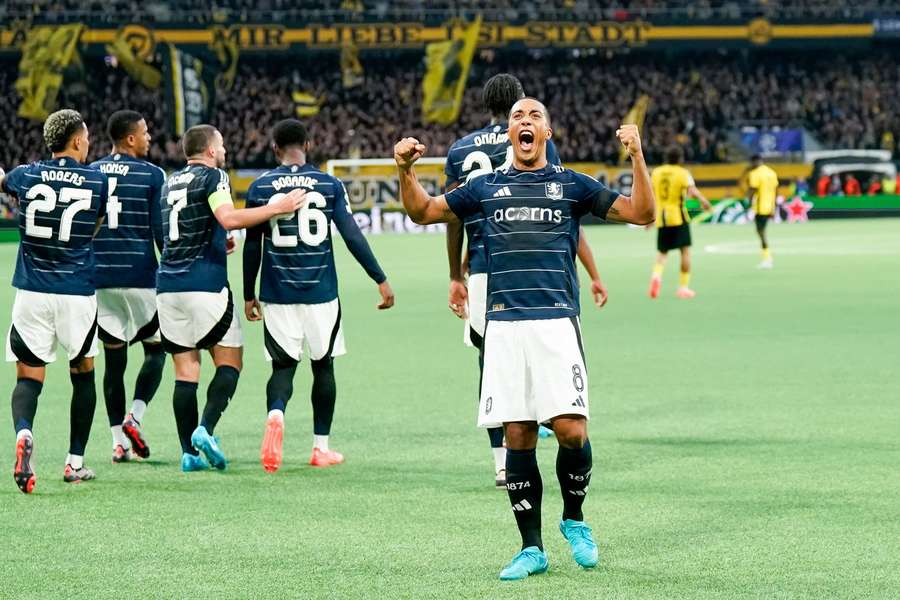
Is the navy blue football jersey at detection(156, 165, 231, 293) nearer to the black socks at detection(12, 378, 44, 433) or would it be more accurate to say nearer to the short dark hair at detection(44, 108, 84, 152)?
the short dark hair at detection(44, 108, 84, 152)

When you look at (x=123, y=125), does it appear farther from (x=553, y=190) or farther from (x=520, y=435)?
(x=520, y=435)

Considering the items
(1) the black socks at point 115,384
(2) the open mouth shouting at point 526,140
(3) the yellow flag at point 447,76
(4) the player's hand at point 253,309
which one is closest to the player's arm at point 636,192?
(2) the open mouth shouting at point 526,140

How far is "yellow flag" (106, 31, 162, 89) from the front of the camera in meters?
47.8

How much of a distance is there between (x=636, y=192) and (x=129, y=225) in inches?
166

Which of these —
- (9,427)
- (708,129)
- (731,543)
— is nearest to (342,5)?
(708,129)

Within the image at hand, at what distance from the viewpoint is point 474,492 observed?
26.3ft

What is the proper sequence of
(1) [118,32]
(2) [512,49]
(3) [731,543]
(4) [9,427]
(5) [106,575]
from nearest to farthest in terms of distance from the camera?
(5) [106,575], (3) [731,543], (4) [9,427], (1) [118,32], (2) [512,49]

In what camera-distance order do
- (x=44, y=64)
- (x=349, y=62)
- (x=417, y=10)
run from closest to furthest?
(x=44, y=64), (x=349, y=62), (x=417, y=10)

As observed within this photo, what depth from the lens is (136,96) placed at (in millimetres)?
52281

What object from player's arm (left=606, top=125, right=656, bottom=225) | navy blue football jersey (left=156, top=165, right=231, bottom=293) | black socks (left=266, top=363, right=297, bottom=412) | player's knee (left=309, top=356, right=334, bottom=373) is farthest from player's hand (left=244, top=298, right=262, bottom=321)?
player's arm (left=606, top=125, right=656, bottom=225)

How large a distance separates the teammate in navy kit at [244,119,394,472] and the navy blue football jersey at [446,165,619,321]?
2482mm

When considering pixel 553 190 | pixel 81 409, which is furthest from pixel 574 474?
pixel 81 409

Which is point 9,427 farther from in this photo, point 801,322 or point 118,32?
point 118,32

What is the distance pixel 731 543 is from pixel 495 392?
1.45 m
